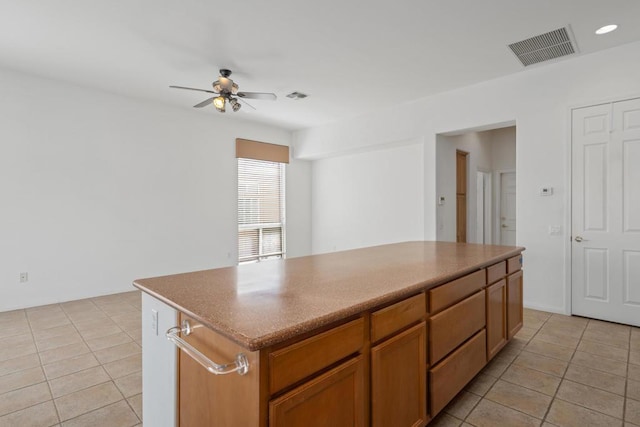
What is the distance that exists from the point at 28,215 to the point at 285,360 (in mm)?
4538

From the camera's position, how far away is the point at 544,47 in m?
3.29

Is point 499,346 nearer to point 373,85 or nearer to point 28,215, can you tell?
point 373,85

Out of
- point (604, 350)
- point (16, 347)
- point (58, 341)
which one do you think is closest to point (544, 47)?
point (604, 350)

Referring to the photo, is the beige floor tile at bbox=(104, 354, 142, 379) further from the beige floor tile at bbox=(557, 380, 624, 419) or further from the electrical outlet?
the beige floor tile at bbox=(557, 380, 624, 419)

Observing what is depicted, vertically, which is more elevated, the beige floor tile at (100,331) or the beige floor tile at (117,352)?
the beige floor tile at (100,331)

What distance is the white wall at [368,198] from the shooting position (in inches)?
219

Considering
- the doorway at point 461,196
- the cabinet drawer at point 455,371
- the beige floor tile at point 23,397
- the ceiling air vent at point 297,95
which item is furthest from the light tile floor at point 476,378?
the ceiling air vent at point 297,95

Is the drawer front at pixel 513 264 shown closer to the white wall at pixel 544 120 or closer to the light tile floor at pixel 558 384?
the light tile floor at pixel 558 384

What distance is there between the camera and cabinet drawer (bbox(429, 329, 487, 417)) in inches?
68.2

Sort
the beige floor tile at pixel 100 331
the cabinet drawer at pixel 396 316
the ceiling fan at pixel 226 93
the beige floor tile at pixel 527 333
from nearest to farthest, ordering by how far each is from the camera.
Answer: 1. the cabinet drawer at pixel 396 316
2. the beige floor tile at pixel 527 333
3. the beige floor tile at pixel 100 331
4. the ceiling fan at pixel 226 93

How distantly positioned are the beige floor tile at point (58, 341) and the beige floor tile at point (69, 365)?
0.39 m

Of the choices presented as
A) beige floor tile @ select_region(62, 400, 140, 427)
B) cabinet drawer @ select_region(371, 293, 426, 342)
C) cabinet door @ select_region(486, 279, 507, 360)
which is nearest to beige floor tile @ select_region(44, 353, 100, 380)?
beige floor tile @ select_region(62, 400, 140, 427)

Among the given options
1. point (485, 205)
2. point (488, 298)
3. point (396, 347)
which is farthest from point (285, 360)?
point (485, 205)

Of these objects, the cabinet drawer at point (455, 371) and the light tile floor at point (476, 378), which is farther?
the light tile floor at point (476, 378)
